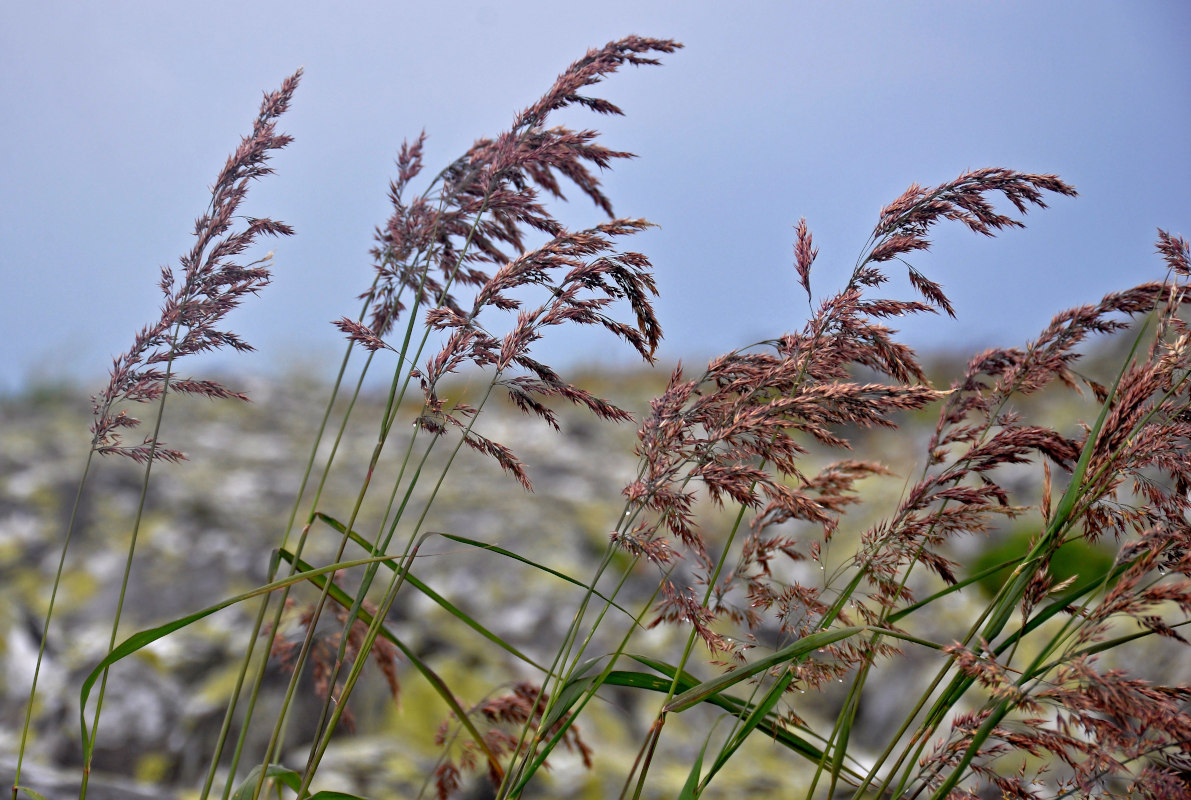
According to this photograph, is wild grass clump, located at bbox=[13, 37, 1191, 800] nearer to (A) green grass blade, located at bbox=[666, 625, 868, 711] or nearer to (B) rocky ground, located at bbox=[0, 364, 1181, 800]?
(A) green grass blade, located at bbox=[666, 625, 868, 711]

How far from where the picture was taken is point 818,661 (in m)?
1.46

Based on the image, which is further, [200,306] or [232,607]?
[232,607]

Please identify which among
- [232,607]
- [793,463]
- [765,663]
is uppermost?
[793,463]

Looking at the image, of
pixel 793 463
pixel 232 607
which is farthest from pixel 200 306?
pixel 232 607

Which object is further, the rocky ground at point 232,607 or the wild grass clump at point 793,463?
the rocky ground at point 232,607

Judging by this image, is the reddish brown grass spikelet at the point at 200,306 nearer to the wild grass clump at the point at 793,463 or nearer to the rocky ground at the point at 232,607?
the wild grass clump at the point at 793,463

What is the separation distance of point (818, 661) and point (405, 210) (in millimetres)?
1292

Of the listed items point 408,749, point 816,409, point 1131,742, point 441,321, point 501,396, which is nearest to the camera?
point 1131,742

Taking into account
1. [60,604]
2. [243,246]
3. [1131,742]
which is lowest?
[60,604]

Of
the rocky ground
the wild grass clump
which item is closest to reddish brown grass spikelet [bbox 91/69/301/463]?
the wild grass clump

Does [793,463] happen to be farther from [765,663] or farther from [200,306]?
[200,306]


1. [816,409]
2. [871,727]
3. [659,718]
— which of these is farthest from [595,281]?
[871,727]

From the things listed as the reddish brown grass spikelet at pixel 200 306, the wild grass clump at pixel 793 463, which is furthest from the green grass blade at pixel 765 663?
the reddish brown grass spikelet at pixel 200 306

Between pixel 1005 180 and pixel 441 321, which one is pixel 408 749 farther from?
pixel 1005 180
